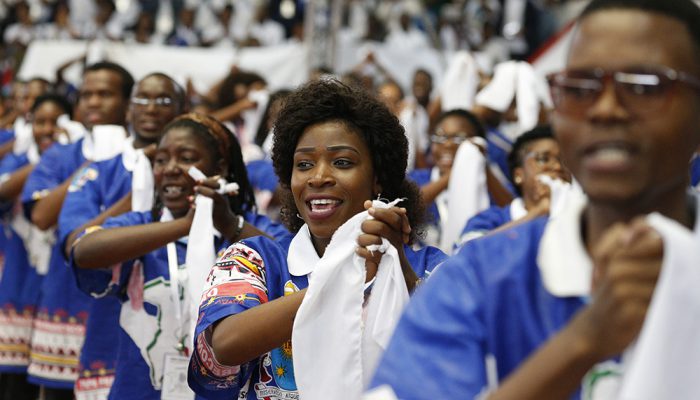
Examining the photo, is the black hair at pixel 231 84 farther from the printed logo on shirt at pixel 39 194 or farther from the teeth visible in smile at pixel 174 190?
the teeth visible in smile at pixel 174 190

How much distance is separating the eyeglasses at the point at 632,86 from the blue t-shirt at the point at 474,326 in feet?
0.96

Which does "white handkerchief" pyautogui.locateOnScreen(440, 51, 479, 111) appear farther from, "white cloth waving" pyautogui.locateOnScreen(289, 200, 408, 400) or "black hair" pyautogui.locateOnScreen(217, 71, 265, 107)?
"white cloth waving" pyautogui.locateOnScreen(289, 200, 408, 400)

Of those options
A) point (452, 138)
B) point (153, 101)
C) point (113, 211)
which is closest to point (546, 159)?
point (452, 138)

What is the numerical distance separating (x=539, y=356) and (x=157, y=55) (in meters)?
9.46

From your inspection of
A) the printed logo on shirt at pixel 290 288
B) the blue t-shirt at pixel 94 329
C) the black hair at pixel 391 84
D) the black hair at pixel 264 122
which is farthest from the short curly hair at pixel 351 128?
the black hair at pixel 391 84

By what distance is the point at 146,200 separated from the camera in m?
4.73

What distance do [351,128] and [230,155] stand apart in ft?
4.22

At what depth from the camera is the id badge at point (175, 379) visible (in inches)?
160

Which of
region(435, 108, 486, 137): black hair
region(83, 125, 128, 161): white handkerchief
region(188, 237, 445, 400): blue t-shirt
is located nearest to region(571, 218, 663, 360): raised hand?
region(188, 237, 445, 400): blue t-shirt

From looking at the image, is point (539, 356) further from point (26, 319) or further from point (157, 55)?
point (157, 55)

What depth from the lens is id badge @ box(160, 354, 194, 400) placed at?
4074 millimetres

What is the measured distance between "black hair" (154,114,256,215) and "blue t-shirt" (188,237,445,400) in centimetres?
122

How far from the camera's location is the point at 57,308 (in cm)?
582

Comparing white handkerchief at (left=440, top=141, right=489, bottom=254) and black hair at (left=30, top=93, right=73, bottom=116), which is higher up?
black hair at (left=30, top=93, right=73, bottom=116)
